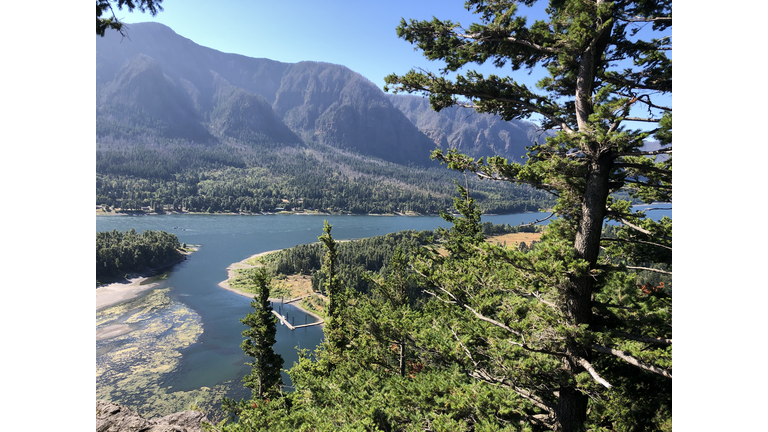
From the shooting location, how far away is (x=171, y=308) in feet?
170

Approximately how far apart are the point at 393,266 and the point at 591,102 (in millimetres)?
12329

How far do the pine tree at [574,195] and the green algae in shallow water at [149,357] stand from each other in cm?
2728

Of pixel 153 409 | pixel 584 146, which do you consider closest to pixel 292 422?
pixel 584 146

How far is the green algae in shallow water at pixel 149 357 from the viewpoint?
30.1 metres

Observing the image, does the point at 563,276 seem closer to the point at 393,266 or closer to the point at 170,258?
the point at 393,266

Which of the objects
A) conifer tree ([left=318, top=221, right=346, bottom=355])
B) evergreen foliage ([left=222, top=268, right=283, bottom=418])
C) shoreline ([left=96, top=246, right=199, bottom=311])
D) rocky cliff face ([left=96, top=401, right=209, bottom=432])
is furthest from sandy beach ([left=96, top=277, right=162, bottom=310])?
rocky cliff face ([left=96, top=401, right=209, bottom=432])

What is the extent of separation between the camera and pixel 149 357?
123 ft

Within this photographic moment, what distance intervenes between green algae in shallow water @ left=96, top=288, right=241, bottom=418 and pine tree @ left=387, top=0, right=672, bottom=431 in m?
27.3

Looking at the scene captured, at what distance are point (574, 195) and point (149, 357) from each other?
45094mm

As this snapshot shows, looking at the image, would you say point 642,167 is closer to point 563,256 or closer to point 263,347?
point 563,256

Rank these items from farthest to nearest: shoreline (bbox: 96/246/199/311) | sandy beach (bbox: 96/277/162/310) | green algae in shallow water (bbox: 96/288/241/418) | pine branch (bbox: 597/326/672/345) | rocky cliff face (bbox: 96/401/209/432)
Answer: shoreline (bbox: 96/246/199/311) < sandy beach (bbox: 96/277/162/310) < green algae in shallow water (bbox: 96/288/241/418) < rocky cliff face (bbox: 96/401/209/432) < pine branch (bbox: 597/326/672/345)

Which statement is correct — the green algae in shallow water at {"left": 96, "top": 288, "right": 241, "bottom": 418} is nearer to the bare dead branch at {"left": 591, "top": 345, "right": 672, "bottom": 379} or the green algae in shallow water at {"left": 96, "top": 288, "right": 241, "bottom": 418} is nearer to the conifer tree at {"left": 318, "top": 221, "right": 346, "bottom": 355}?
the conifer tree at {"left": 318, "top": 221, "right": 346, "bottom": 355}

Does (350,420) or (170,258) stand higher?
(350,420)

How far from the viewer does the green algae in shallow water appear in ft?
98.6
